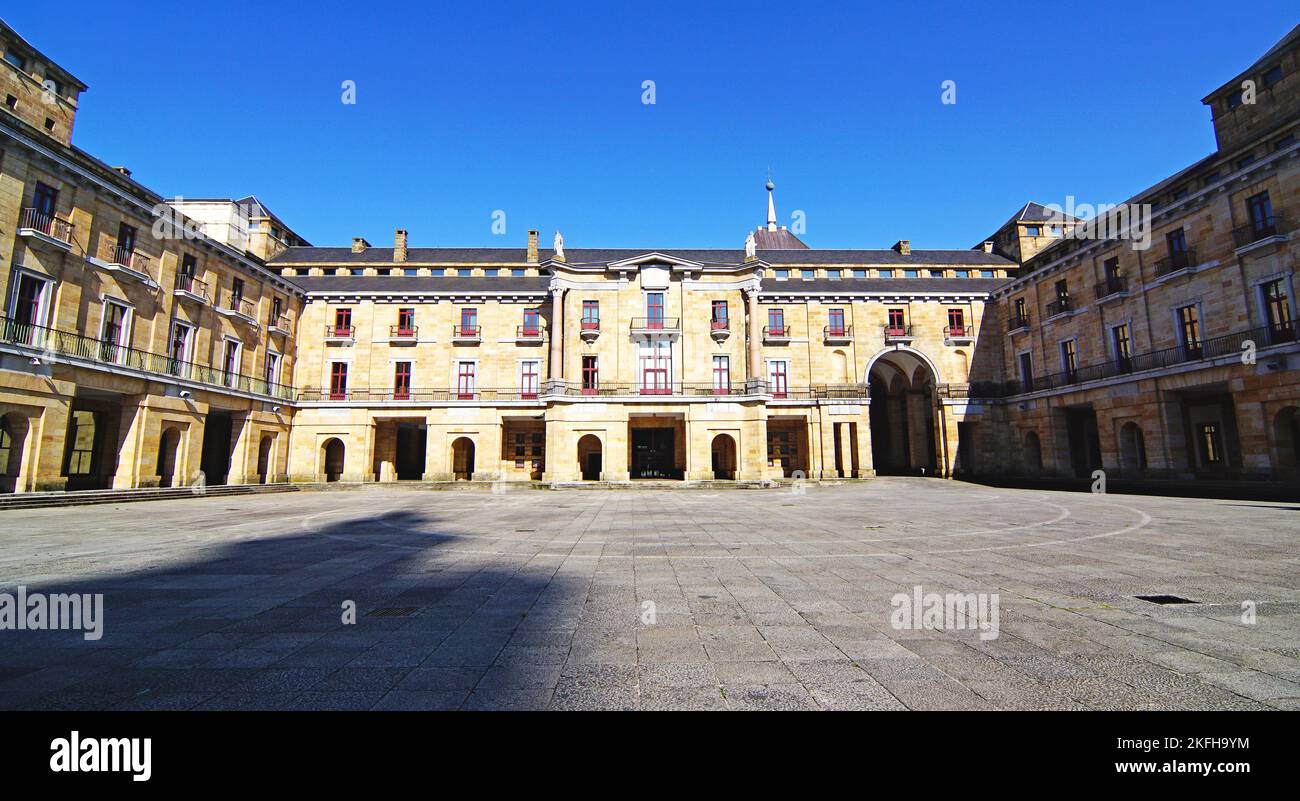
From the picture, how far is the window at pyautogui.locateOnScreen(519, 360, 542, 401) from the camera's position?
36250 mm

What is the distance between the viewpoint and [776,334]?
37375 mm

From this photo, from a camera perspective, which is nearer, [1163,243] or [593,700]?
[593,700]

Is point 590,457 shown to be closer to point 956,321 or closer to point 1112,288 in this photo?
point 956,321

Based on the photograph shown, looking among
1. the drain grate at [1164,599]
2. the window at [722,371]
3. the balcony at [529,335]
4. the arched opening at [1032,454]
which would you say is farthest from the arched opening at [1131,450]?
the balcony at [529,335]

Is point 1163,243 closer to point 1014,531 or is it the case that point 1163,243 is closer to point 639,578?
point 1014,531

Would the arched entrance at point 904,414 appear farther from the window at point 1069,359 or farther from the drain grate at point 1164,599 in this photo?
the drain grate at point 1164,599

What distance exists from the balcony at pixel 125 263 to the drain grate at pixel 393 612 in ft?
88.8

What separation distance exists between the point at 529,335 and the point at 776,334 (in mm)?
17712

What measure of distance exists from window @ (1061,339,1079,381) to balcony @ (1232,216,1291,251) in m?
9.69

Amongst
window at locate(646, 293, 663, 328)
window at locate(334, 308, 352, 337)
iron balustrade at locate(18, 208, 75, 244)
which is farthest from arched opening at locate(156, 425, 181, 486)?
window at locate(646, 293, 663, 328)

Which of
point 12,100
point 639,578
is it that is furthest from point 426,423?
point 639,578

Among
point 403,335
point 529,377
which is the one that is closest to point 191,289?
point 403,335

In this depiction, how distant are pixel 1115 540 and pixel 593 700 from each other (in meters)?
11.2

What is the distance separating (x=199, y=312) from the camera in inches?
1075
